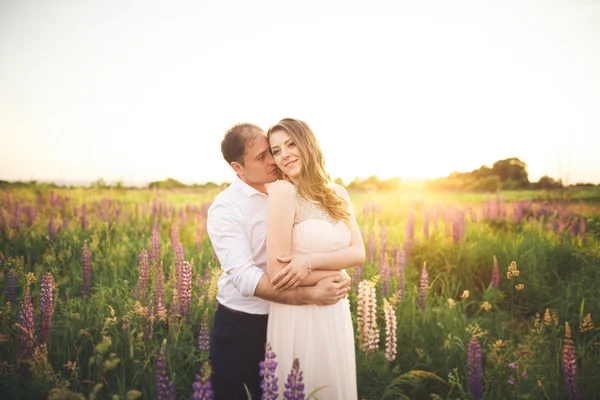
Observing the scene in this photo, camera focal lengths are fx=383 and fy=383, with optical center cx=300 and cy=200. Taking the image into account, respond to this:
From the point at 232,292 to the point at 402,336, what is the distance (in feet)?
7.22

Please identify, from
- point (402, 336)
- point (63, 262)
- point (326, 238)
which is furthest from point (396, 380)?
point (63, 262)

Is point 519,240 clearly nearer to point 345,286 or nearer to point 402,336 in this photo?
point 402,336

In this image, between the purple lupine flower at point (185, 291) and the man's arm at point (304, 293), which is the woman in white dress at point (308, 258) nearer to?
the man's arm at point (304, 293)

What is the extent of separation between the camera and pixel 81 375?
10.7 ft

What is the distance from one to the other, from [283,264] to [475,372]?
2095mm

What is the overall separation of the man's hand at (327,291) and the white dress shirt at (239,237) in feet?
1.36

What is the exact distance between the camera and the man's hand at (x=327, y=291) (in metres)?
2.74

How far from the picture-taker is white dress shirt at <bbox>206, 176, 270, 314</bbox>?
2.85 metres

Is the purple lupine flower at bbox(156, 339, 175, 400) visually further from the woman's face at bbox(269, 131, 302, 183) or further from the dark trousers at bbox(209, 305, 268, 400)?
the woman's face at bbox(269, 131, 302, 183)

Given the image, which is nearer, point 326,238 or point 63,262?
point 326,238

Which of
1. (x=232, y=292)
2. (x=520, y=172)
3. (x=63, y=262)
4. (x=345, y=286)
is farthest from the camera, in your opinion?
(x=520, y=172)

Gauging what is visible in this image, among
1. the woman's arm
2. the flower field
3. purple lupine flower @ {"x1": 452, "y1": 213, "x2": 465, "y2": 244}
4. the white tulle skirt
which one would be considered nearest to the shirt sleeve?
the woman's arm

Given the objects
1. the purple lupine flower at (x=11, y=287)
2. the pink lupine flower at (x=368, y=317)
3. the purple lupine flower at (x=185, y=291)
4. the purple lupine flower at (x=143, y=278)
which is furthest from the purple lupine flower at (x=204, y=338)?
the purple lupine flower at (x=11, y=287)

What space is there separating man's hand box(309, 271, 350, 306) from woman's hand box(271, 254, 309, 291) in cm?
14
